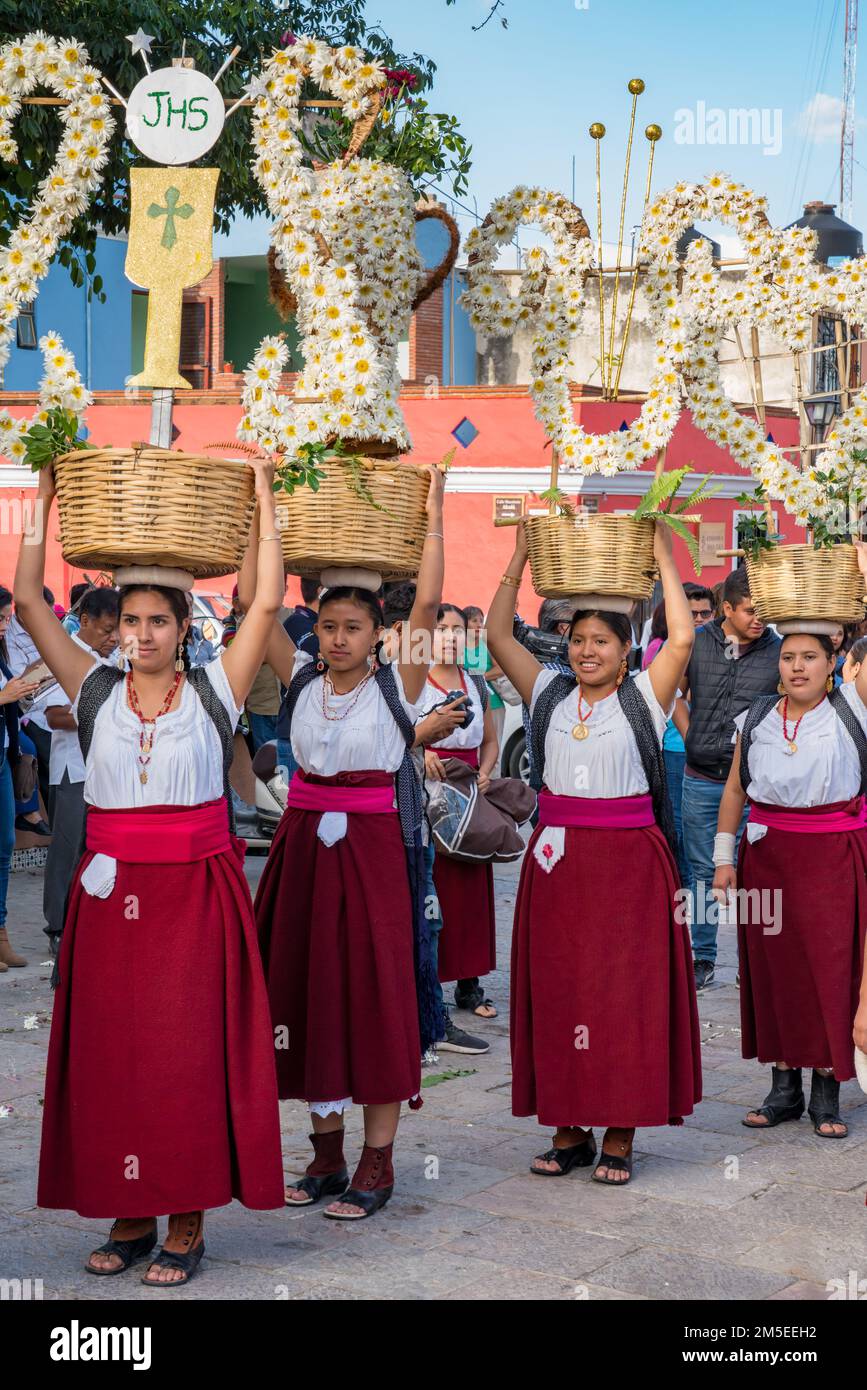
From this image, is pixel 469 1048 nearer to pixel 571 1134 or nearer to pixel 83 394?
pixel 571 1134

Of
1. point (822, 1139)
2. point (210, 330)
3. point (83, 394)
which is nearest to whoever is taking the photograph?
point (83, 394)

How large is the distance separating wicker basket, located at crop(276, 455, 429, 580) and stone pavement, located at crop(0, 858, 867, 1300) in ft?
6.49

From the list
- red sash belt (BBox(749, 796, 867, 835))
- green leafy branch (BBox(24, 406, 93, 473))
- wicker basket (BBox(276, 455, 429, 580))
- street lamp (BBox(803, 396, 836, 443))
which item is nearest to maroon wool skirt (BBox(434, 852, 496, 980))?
red sash belt (BBox(749, 796, 867, 835))

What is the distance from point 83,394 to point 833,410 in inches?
356

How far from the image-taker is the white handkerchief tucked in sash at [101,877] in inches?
174

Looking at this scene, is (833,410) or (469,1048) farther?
(833,410)

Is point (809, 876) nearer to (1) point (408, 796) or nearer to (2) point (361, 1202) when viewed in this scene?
(1) point (408, 796)

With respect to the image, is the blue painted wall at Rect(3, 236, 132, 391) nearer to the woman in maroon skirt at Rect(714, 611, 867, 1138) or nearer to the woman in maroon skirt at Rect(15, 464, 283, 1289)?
the woman in maroon skirt at Rect(714, 611, 867, 1138)

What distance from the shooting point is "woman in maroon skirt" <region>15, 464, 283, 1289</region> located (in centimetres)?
439

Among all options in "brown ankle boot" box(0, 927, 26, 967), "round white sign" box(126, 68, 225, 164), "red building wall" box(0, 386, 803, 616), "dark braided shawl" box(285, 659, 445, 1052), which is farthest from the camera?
"red building wall" box(0, 386, 803, 616)

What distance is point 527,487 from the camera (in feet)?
69.5

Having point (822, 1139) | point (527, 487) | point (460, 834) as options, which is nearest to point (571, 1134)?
point (822, 1139)

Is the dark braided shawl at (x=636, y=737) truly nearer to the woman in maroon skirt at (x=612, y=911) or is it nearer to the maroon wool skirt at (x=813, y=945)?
the woman in maroon skirt at (x=612, y=911)
